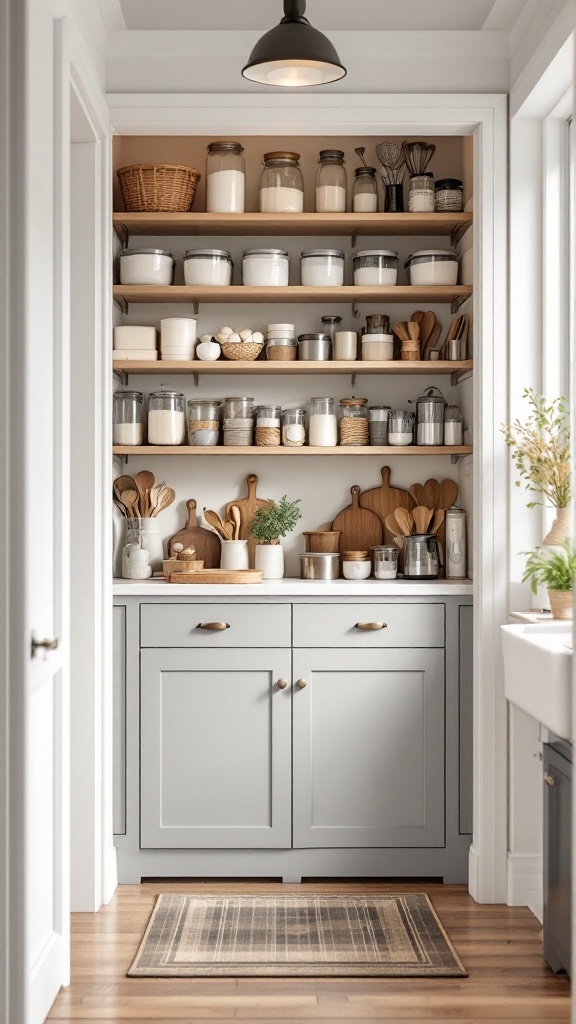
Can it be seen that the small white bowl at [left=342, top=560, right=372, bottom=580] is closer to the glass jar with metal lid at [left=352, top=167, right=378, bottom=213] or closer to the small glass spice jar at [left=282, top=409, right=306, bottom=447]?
the small glass spice jar at [left=282, top=409, right=306, bottom=447]

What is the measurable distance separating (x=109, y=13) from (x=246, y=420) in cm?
141

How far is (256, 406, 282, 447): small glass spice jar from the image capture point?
12.6 ft

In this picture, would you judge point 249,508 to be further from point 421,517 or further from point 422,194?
point 422,194

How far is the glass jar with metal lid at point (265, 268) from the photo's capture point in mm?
3764

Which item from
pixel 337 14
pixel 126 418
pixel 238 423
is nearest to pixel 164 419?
pixel 126 418

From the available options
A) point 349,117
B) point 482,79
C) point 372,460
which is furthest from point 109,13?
point 372,460

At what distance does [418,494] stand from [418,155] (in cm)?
126

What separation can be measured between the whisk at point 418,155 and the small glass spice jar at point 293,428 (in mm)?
989

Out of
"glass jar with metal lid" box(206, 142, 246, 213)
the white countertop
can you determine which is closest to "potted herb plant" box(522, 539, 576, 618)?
the white countertop

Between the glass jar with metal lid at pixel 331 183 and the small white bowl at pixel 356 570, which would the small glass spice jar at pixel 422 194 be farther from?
the small white bowl at pixel 356 570

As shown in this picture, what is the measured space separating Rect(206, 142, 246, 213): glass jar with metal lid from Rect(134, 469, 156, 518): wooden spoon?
100cm

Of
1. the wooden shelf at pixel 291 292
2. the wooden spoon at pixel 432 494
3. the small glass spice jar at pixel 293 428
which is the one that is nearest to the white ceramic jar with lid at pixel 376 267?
the wooden shelf at pixel 291 292

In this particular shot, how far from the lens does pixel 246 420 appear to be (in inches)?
151

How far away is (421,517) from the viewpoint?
3928mm
